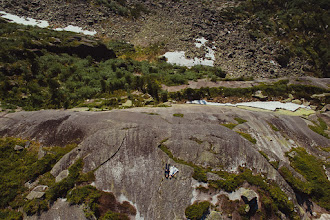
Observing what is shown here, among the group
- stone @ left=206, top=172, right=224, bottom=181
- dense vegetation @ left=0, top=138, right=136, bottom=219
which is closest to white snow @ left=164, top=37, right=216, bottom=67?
stone @ left=206, top=172, right=224, bottom=181

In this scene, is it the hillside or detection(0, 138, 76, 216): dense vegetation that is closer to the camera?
detection(0, 138, 76, 216): dense vegetation

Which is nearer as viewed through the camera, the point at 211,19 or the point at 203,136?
the point at 203,136

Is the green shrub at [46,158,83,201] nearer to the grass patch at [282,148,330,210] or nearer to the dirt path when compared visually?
the grass patch at [282,148,330,210]

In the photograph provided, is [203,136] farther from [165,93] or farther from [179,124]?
[165,93]

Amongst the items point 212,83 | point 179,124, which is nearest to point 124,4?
point 212,83

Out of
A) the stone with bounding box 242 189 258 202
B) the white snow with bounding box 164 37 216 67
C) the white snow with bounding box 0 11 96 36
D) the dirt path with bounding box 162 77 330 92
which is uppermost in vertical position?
the white snow with bounding box 0 11 96 36

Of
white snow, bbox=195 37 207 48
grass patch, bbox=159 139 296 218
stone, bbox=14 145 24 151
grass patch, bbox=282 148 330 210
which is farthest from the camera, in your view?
white snow, bbox=195 37 207 48
